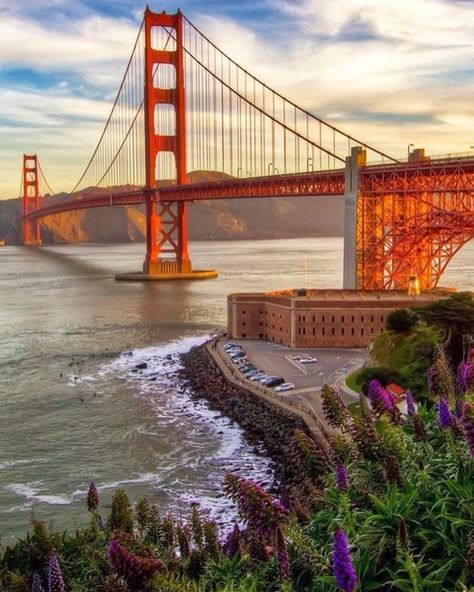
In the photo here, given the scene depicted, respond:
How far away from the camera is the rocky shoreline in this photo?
1814 centimetres

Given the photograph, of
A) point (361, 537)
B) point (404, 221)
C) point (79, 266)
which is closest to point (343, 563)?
point (361, 537)

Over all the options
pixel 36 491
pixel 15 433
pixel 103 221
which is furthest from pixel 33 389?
pixel 103 221

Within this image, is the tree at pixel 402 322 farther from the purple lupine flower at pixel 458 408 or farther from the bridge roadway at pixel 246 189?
the bridge roadway at pixel 246 189

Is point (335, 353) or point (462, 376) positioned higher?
point (462, 376)

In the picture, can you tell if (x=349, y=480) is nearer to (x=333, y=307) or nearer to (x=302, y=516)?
(x=302, y=516)

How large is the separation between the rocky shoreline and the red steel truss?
11.5m

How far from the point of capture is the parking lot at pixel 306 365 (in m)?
22.4

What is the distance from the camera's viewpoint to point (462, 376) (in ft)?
25.4

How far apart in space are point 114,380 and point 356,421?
72.5 feet

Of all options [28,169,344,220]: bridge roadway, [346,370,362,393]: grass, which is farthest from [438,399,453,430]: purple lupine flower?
[28,169,344,220]: bridge roadway

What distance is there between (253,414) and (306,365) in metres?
5.25

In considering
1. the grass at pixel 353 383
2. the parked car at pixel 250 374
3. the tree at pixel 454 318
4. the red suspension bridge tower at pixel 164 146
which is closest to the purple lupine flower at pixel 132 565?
the grass at pixel 353 383

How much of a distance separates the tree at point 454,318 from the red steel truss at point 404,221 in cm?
1245

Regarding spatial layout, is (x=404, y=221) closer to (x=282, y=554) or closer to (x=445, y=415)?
(x=445, y=415)
